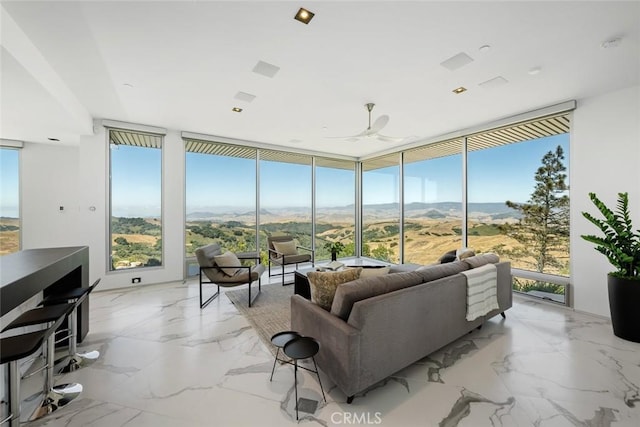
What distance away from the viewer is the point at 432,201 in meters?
5.73

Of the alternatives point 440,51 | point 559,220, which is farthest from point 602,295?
point 440,51

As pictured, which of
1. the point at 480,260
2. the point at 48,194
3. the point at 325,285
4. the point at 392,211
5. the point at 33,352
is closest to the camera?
the point at 33,352

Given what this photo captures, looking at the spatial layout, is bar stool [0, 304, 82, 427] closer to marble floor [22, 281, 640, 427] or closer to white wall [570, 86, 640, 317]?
marble floor [22, 281, 640, 427]

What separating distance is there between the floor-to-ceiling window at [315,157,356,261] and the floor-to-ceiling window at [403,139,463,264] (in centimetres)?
172

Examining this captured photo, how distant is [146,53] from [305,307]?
9.52 ft

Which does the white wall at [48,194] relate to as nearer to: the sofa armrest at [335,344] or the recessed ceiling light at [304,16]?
the sofa armrest at [335,344]

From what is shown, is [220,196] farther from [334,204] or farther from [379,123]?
[379,123]

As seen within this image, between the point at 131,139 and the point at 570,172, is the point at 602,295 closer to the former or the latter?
the point at 570,172

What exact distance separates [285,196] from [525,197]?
4779 mm

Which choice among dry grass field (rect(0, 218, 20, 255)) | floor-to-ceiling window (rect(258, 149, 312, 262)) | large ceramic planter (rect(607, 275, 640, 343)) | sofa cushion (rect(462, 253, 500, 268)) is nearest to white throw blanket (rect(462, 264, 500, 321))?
sofa cushion (rect(462, 253, 500, 268))

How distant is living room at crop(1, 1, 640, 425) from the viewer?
7.13ft

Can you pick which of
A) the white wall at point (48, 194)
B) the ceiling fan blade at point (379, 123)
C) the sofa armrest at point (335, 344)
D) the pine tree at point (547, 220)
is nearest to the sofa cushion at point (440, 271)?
the sofa armrest at point (335, 344)

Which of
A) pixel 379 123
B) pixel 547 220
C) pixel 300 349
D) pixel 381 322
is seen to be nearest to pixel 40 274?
pixel 300 349

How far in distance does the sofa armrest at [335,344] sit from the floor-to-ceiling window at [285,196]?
3.94 metres
